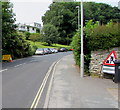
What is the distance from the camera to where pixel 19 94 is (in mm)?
7012

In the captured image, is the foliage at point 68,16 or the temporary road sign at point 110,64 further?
the foliage at point 68,16

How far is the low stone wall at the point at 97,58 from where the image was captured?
A: 33.7 feet

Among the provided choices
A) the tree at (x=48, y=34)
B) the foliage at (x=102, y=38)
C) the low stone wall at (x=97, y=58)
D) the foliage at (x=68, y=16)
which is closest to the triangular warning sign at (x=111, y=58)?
the low stone wall at (x=97, y=58)

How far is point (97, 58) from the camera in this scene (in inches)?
414

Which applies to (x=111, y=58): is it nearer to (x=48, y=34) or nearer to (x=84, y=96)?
(x=84, y=96)

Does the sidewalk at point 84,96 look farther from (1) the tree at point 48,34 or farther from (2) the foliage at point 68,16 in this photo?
(2) the foliage at point 68,16

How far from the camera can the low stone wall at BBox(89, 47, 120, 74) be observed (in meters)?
10.3

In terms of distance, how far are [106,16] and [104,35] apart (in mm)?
68391

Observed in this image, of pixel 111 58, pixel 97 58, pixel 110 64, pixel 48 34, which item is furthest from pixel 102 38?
pixel 48 34

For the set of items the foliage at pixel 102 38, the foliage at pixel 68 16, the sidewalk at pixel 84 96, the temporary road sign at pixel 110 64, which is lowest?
the sidewalk at pixel 84 96

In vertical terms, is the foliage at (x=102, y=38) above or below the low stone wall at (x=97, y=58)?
above

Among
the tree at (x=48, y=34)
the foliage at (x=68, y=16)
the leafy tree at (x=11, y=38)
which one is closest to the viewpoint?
the leafy tree at (x=11, y=38)

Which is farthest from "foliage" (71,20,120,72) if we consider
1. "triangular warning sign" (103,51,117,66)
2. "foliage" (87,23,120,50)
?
"triangular warning sign" (103,51,117,66)

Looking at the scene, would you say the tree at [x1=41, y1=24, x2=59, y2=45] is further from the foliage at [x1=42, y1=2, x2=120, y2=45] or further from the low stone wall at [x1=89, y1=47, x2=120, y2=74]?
the low stone wall at [x1=89, y1=47, x2=120, y2=74]
